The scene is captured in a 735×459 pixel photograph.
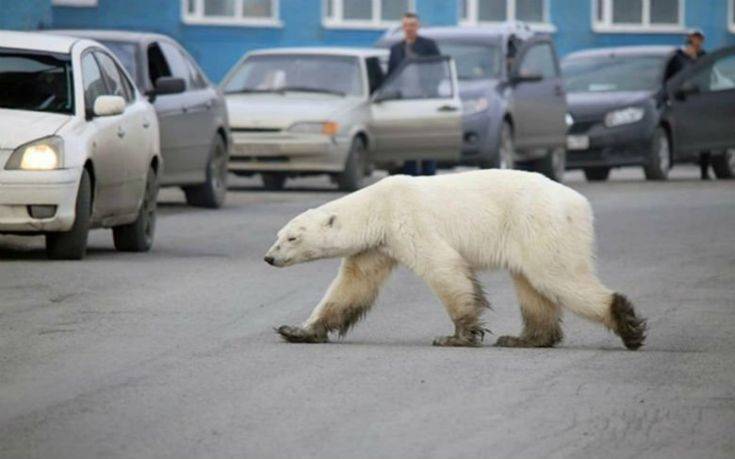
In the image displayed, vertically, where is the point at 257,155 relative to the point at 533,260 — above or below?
below

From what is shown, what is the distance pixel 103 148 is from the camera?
1666 centimetres

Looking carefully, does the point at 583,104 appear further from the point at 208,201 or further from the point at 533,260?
the point at 533,260

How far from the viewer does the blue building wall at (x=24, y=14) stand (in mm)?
30812

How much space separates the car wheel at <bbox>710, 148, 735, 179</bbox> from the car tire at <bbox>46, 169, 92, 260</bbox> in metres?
18.1

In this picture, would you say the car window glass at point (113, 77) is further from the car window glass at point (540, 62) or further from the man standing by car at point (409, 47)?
the car window glass at point (540, 62)

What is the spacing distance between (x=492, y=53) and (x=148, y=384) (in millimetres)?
20429

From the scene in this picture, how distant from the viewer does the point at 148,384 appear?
9609mm

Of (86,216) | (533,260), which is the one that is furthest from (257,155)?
(533,260)

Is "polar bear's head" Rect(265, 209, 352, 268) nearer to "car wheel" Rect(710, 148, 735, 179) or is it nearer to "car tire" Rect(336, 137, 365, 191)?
"car tire" Rect(336, 137, 365, 191)

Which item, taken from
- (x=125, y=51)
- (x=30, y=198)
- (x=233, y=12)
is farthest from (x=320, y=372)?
(x=233, y=12)

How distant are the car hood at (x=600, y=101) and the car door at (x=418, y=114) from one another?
4.16 metres

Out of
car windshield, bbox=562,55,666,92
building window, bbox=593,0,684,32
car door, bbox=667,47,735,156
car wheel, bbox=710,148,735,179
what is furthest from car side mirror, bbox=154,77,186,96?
building window, bbox=593,0,684,32

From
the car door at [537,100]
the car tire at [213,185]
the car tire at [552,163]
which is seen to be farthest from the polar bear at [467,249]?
the car tire at [552,163]

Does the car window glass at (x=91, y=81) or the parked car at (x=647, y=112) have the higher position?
the car window glass at (x=91, y=81)
